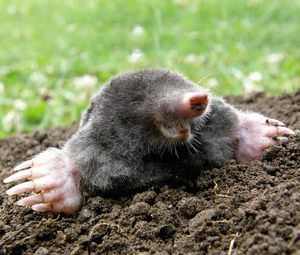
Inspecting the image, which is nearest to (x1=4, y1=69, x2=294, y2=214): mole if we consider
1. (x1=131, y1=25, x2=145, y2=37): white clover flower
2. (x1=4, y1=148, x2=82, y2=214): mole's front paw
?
(x1=4, y1=148, x2=82, y2=214): mole's front paw

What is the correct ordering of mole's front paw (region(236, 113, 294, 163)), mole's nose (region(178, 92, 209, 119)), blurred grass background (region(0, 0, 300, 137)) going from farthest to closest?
blurred grass background (region(0, 0, 300, 137))
mole's front paw (region(236, 113, 294, 163))
mole's nose (region(178, 92, 209, 119))

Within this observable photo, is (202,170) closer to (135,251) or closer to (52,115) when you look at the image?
(135,251)

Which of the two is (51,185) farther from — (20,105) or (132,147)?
(20,105)

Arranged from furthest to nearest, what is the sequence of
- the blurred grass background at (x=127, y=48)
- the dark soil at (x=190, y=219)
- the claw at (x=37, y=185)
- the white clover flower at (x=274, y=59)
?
the white clover flower at (x=274, y=59), the blurred grass background at (x=127, y=48), the claw at (x=37, y=185), the dark soil at (x=190, y=219)

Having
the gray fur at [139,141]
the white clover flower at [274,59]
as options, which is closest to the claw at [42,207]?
the gray fur at [139,141]

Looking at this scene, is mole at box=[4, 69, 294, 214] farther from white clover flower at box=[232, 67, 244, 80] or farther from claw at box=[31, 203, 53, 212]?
white clover flower at box=[232, 67, 244, 80]

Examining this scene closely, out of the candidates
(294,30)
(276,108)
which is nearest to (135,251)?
(276,108)

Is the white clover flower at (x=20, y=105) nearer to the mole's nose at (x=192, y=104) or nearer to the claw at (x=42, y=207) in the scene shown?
the claw at (x=42, y=207)
